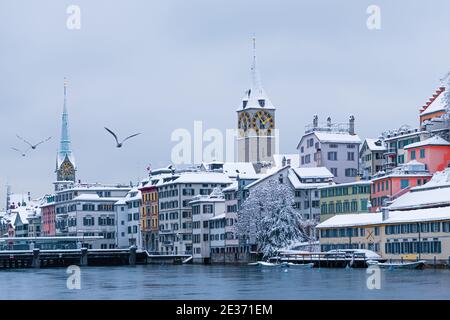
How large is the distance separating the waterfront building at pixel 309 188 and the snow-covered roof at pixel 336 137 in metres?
6.58

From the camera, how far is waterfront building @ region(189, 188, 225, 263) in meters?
170

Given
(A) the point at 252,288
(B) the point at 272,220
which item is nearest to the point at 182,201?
(B) the point at 272,220

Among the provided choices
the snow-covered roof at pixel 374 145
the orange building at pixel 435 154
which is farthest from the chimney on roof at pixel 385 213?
the snow-covered roof at pixel 374 145

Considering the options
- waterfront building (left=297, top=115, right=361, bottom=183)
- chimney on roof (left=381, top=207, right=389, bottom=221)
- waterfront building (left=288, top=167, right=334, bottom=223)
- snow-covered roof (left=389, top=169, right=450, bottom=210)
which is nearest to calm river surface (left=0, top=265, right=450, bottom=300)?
snow-covered roof (left=389, top=169, right=450, bottom=210)

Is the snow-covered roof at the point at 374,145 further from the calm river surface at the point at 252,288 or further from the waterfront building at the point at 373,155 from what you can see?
the calm river surface at the point at 252,288

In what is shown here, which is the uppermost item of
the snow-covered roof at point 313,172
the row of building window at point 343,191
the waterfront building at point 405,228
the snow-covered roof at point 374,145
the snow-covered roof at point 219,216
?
the snow-covered roof at point 374,145

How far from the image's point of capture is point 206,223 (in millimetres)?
172000

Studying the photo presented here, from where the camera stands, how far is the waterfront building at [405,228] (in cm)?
11288
